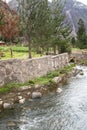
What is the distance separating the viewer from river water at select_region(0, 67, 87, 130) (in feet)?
67.2

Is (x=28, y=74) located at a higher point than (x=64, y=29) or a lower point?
lower

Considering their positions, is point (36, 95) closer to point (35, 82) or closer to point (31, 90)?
point (31, 90)

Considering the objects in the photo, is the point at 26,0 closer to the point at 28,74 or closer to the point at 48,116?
the point at 28,74

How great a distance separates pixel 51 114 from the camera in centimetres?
2309

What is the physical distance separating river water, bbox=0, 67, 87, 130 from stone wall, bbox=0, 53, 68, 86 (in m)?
3.78

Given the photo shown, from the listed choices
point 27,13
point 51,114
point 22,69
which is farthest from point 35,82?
point 27,13

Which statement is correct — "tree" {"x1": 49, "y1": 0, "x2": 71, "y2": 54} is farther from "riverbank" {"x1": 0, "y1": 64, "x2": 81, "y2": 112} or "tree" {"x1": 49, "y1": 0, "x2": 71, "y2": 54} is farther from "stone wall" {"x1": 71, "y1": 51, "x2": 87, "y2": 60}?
"riverbank" {"x1": 0, "y1": 64, "x2": 81, "y2": 112}

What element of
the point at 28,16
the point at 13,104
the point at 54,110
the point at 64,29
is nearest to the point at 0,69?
the point at 13,104

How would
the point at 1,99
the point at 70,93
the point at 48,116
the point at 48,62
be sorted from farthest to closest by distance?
the point at 48,62, the point at 70,93, the point at 1,99, the point at 48,116

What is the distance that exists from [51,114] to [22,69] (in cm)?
914

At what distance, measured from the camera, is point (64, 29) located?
203ft

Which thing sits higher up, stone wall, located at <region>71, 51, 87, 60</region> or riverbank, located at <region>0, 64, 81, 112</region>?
riverbank, located at <region>0, 64, 81, 112</region>

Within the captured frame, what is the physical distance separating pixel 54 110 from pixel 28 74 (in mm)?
9350

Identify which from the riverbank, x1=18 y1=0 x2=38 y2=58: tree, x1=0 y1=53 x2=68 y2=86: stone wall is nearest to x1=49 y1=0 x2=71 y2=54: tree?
x1=18 y1=0 x2=38 y2=58: tree
